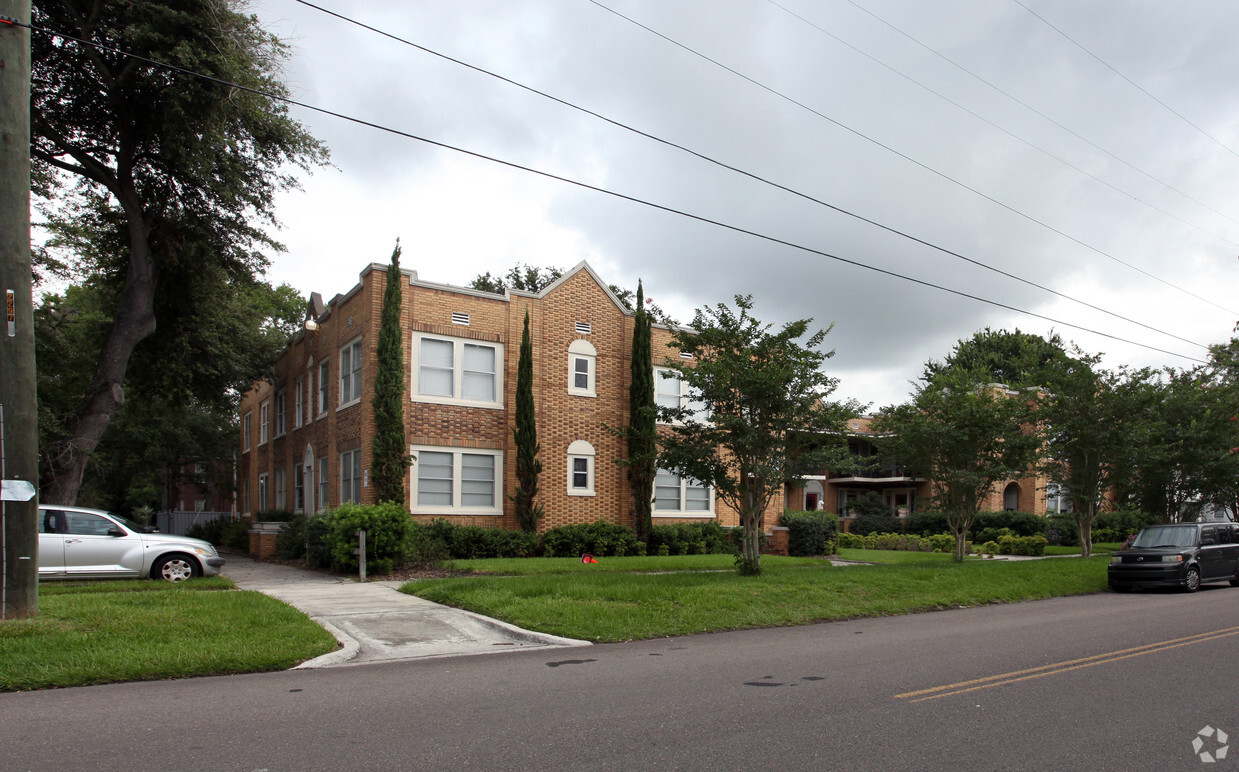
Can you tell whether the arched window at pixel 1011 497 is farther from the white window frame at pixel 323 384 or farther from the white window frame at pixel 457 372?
the white window frame at pixel 323 384

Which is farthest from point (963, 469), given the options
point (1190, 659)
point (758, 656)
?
point (758, 656)

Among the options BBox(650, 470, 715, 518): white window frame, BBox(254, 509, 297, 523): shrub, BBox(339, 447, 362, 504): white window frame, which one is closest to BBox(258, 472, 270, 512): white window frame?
BBox(254, 509, 297, 523): shrub

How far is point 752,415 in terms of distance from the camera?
51.0ft

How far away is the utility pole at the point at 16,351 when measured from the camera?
31.1 feet

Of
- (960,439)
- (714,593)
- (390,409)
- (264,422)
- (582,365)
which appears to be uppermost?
(582,365)

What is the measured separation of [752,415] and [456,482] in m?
9.23

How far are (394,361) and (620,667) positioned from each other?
13.2 meters

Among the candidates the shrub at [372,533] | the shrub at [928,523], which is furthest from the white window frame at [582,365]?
the shrub at [928,523]

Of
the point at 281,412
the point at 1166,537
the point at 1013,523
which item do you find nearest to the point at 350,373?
the point at 281,412

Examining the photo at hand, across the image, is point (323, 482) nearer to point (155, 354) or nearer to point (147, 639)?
point (155, 354)

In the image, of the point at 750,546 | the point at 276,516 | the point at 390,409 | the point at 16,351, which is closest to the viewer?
the point at 16,351

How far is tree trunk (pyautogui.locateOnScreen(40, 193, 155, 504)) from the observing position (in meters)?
19.7

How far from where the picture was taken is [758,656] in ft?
30.6

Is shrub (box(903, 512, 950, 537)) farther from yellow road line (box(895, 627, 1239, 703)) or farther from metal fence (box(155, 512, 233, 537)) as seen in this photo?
metal fence (box(155, 512, 233, 537))
